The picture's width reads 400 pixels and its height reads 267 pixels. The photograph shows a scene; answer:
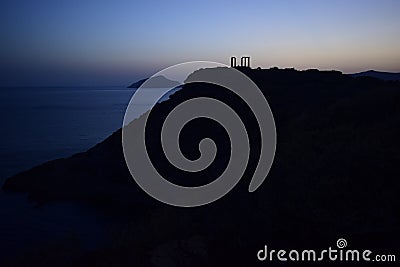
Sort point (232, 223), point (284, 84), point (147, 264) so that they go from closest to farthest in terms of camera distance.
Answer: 1. point (147, 264)
2. point (232, 223)
3. point (284, 84)

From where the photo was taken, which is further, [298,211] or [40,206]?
[40,206]

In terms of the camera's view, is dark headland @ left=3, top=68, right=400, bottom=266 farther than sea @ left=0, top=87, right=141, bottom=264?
No

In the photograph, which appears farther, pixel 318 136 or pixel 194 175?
pixel 194 175

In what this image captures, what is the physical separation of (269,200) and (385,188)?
3005 mm

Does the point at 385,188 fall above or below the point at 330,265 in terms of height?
above

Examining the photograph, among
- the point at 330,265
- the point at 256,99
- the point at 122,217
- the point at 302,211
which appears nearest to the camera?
the point at 330,265

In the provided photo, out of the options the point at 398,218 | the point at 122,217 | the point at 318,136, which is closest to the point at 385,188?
the point at 398,218

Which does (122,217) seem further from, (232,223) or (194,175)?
(232,223)

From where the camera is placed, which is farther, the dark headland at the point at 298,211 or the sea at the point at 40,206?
the sea at the point at 40,206

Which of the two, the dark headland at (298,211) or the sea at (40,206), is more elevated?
the dark headland at (298,211)

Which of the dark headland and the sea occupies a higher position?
the dark headland

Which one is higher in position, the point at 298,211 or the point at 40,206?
the point at 298,211

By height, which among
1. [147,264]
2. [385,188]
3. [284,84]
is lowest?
[147,264]

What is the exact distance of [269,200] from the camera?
9.61 m
